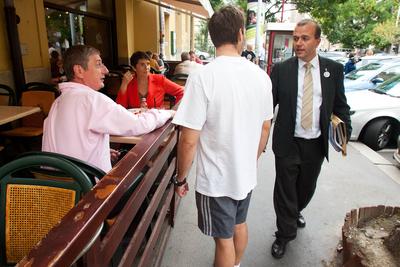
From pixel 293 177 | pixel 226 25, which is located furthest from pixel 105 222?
pixel 293 177

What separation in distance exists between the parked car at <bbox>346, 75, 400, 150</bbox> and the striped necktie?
3984 mm

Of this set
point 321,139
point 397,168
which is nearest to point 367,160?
point 397,168

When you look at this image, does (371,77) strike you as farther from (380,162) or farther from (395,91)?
(380,162)

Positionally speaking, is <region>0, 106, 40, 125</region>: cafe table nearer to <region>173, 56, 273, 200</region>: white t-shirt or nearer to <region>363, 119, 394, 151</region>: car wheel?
<region>173, 56, 273, 200</region>: white t-shirt

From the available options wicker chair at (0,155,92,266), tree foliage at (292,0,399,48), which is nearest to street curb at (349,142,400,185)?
wicker chair at (0,155,92,266)

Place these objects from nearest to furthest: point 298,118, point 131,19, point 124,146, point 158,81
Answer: point 298,118
point 124,146
point 158,81
point 131,19

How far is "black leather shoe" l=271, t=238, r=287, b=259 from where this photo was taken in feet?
8.82

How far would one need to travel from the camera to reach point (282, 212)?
2.71 metres

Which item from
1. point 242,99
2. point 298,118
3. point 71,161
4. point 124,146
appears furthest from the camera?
point 124,146

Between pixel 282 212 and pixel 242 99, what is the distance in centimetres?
133

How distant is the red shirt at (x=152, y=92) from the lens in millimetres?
3728

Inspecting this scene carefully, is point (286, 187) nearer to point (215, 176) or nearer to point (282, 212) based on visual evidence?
point (282, 212)

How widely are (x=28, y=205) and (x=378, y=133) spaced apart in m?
6.02

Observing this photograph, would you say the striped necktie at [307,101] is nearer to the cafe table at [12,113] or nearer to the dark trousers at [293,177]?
the dark trousers at [293,177]
